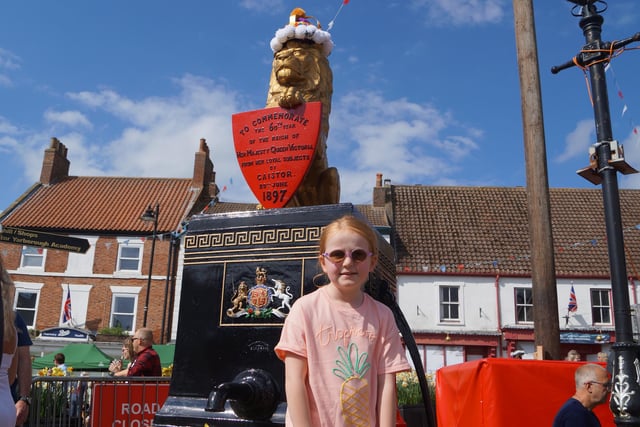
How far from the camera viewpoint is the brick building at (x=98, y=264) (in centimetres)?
2253

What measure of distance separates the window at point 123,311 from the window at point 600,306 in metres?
18.3

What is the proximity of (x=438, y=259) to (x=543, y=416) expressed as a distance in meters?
17.3

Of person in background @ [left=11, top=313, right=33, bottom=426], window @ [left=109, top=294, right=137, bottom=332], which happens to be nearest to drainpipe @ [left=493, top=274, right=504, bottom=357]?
window @ [left=109, top=294, right=137, bottom=332]

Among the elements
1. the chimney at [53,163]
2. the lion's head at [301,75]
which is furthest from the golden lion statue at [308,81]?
the chimney at [53,163]

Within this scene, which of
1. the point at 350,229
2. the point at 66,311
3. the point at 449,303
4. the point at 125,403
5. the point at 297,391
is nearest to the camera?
the point at 297,391

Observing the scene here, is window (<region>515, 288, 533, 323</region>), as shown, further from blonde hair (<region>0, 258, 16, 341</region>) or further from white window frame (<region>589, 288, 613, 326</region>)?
blonde hair (<region>0, 258, 16, 341</region>)

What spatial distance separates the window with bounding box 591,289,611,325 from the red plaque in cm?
2017

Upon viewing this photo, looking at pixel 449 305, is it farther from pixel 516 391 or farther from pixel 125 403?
pixel 125 403

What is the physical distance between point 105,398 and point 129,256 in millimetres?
19699

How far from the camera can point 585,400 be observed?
3795mm

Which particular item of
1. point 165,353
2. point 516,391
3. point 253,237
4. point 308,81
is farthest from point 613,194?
point 165,353

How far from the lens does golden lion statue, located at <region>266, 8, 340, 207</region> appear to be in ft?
14.1

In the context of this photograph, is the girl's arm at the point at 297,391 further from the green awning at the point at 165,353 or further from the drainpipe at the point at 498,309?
the drainpipe at the point at 498,309

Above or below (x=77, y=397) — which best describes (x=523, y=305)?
above
